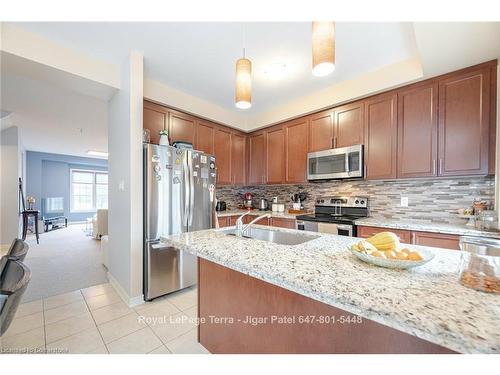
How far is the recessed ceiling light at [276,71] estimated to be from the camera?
91.3 inches

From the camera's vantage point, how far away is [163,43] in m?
2.00

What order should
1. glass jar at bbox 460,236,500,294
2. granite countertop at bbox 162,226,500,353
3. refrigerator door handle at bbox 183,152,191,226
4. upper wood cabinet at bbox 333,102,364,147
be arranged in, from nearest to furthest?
granite countertop at bbox 162,226,500,353 → glass jar at bbox 460,236,500,294 → refrigerator door handle at bbox 183,152,191,226 → upper wood cabinet at bbox 333,102,364,147

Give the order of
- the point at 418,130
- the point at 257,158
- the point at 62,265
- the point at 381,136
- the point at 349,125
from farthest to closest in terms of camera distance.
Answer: the point at 257,158, the point at 62,265, the point at 349,125, the point at 381,136, the point at 418,130

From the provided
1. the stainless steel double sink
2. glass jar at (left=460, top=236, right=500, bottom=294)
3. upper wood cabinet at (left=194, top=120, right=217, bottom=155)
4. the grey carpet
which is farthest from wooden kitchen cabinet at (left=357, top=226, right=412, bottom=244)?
the grey carpet

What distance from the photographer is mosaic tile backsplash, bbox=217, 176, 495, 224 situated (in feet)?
7.02

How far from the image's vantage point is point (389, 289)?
2.17 feet

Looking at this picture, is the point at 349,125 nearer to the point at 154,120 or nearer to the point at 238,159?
the point at 238,159

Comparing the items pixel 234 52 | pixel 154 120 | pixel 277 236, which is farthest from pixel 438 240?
pixel 154 120

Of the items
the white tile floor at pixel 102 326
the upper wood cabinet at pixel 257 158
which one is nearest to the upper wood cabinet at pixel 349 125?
the upper wood cabinet at pixel 257 158

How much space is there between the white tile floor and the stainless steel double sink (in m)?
0.86

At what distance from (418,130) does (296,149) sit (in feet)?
4.79

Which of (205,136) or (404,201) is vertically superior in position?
(205,136)

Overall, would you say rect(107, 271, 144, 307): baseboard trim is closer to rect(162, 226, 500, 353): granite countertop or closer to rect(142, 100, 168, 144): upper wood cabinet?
rect(162, 226, 500, 353): granite countertop
